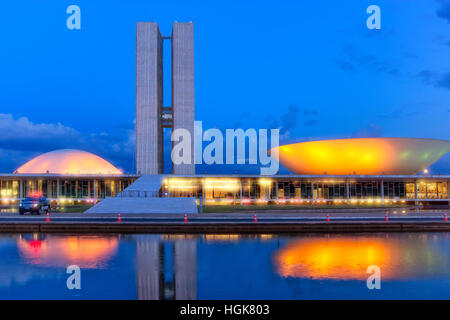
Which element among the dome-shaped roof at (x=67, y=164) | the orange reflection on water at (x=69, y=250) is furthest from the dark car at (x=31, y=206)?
the dome-shaped roof at (x=67, y=164)

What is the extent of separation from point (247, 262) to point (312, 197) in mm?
42382

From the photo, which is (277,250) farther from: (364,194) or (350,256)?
A: (364,194)

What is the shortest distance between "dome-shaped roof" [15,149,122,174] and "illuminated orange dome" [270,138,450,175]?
29.5m

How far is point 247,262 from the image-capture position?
13.5 meters

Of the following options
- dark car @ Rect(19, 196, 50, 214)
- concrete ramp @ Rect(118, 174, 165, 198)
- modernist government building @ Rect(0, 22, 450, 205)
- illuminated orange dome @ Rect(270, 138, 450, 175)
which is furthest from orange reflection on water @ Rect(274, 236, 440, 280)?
illuminated orange dome @ Rect(270, 138, 450, 175)

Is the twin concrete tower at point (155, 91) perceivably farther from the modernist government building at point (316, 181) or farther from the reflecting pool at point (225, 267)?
the reflecting pool at point (225, 267)

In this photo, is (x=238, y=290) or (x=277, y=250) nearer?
(x=238, y=290)

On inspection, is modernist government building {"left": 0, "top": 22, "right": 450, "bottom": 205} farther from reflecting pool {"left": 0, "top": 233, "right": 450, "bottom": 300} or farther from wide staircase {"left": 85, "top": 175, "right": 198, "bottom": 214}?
reflecting pool {"left": 0, "top": 233, "right": 450, "bottom": 300}

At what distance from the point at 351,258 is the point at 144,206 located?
23179 mm

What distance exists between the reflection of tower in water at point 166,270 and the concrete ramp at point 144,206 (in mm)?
15502

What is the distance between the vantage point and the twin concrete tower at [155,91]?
73938 millimetres

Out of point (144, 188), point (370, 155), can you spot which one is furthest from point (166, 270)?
point (370, 155)

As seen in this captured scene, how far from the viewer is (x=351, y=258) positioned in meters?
Answer: 14.1
